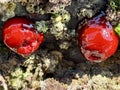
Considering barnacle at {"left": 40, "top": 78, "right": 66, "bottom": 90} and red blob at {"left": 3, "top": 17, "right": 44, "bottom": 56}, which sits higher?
red blob at {"left": 3, "top": 17, "right": 44, "bottom": 56}

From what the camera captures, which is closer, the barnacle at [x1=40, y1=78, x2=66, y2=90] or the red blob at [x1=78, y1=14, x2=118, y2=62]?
the red blob at [x1=78, y1=14, x2=118, y2=62]

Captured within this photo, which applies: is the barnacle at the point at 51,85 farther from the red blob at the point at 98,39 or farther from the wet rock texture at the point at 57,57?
the red blob at the point at 98,39

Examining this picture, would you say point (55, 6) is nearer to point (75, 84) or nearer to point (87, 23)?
point (87, 23)

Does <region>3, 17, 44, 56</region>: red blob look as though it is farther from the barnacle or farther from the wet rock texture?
the barnacle

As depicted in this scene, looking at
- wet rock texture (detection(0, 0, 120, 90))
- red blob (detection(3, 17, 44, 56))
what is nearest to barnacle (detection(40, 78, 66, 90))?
wet rock texture (detection(0, 0, 120, 90))

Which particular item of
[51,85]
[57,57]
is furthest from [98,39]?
[51,85]
